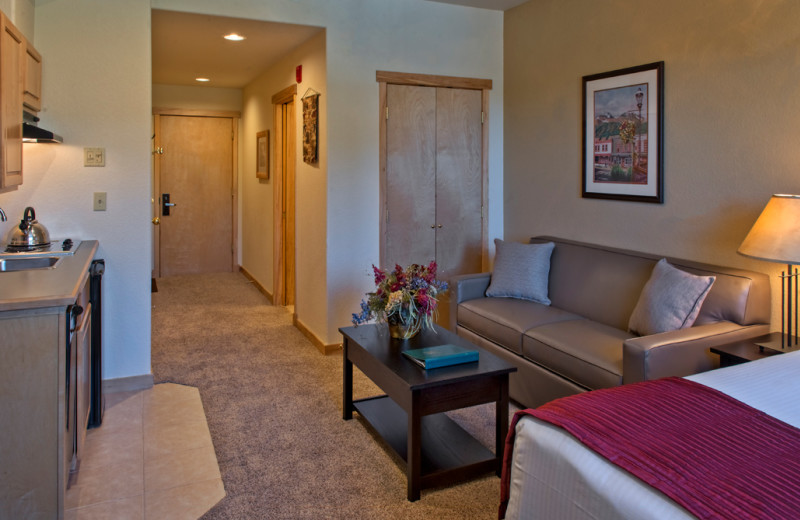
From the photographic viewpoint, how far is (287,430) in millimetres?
3203

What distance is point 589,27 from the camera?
4.08m

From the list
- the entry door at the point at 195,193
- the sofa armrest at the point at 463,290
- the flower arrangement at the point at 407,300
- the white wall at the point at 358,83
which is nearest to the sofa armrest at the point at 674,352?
the flower arrangement at the point at 407,300

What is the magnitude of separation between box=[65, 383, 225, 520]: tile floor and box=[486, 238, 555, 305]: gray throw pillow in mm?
2002

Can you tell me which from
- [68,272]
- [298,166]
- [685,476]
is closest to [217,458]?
[68,272]

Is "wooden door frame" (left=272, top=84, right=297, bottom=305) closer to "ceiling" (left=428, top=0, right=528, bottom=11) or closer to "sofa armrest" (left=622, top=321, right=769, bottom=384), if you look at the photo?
"ceiling" (left=428, top=0, right=528, bottom=11)

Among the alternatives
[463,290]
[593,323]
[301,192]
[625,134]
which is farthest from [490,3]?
[593,323]

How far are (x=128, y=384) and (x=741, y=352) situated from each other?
3.26 meters

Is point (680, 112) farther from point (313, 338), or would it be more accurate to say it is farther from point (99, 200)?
point (99, 200)

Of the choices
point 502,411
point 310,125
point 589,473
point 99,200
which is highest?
point 310,125

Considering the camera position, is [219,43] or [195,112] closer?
[219,43]

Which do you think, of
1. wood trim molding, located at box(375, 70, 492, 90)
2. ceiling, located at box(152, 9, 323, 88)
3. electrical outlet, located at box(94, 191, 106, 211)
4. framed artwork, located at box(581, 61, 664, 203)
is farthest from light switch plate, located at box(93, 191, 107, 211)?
framed artwork, located at box(581, 61, 664, 203)

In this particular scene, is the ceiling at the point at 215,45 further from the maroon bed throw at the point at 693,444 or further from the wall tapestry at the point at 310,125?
the maroon bed throw at the point at 693,444

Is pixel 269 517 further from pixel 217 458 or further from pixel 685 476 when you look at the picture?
pixel 685 476

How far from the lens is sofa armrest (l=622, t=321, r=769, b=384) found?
2.64 meters
